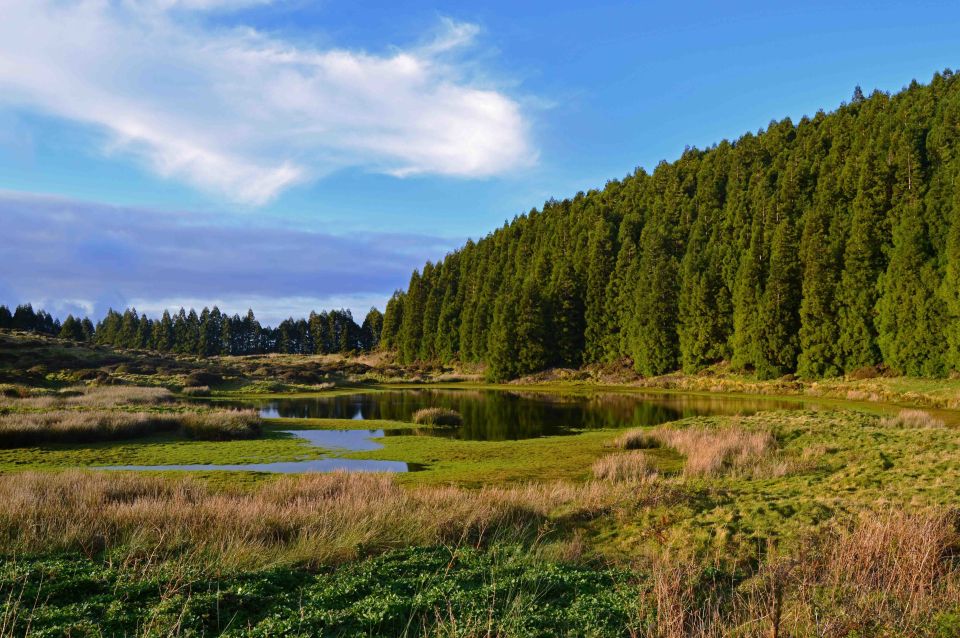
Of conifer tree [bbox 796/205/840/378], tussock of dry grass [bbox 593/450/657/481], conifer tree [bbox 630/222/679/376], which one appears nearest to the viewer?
tussock of dry grass [bbox 593/450/657/481]

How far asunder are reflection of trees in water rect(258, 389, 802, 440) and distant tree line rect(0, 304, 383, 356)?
77.2 m

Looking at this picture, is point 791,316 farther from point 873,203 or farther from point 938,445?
point 938,445

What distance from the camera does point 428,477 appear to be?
17906 millimetres

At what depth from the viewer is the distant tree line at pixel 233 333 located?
5143 inches

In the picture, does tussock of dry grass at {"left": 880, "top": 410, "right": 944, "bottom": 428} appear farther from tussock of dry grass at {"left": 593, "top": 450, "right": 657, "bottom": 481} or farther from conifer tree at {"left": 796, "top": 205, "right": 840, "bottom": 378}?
conifer tree at {"left": 796, "top": 205, "right": 840, "bottom": 378}

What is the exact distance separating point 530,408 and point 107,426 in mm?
26663

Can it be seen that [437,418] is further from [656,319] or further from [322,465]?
[656,319]

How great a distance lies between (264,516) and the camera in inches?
405

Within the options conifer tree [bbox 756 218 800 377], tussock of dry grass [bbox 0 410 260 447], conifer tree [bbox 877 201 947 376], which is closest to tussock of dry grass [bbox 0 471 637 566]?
tussock of dry grass [bbox 0 410 260 447]

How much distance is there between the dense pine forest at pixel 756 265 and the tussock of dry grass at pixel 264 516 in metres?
42.5

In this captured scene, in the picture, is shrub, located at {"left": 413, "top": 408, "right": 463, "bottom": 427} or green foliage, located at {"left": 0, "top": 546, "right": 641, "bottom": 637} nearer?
green foliage, located at {"left": 0, "top": 546, "right": 641, "bottom": 637}

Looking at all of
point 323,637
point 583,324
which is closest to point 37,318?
point 583,324

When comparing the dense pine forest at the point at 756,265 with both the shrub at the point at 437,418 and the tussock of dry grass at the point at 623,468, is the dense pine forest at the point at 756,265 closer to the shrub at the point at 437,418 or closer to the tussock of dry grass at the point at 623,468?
the shrub at the point at 437,418

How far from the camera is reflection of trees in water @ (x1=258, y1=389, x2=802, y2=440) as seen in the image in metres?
33.4
